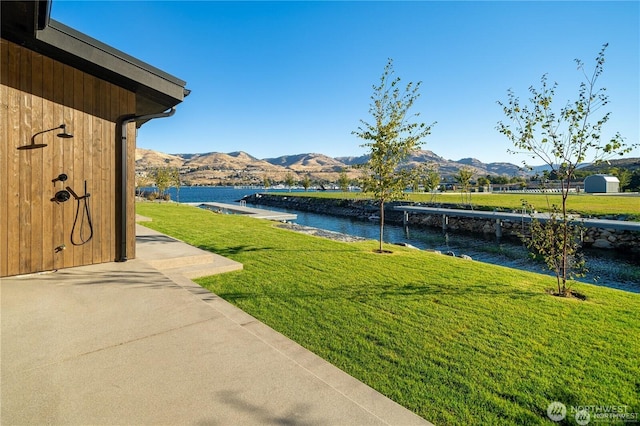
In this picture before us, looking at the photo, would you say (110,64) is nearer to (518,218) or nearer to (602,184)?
(518,218)

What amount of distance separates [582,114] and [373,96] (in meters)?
4.94

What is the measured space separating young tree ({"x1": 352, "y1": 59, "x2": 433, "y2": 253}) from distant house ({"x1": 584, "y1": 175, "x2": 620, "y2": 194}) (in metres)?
50.4

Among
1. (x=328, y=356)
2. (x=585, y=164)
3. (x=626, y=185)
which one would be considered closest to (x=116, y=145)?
(x=328, y=356)

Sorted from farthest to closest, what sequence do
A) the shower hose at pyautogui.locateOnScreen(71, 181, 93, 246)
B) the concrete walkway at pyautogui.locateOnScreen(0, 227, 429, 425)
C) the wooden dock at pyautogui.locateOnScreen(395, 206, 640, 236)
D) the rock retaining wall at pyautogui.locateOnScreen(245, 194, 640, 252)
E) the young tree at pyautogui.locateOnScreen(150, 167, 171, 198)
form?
the young tree at pyautogui.locateOnScreen(150, 167, 171, 198) → the rock retaining wall at pyautogui.locateOnScreen(245, 194, 640, 252) → the wooden dock at pyautogui.locateOnScreen(395, 206, 640, 236) → the shower hose at pyautogui.locateOnScreen(71, 181, 93, 246) → the concrete walkway at pyautogui.locateOnScreen(0, 227, 429, 425)

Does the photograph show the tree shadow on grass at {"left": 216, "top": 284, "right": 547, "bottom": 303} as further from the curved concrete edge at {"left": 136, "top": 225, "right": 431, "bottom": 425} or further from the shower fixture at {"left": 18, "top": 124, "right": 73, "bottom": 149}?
the shower fixture at {"left": 18, "top": 124, "right": 73, "bottom": 149}

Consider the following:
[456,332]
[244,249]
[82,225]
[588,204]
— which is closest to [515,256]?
[244,249]

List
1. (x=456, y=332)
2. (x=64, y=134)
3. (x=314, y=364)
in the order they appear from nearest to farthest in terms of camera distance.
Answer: (x=314, y=364) → (x=456, y=332) → (x=64, y=134)

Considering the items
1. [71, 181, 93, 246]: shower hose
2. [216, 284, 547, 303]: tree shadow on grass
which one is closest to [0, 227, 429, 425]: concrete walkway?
[216, 284, 547, 303]: tree shadow on grass

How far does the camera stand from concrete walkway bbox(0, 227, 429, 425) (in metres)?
2.05

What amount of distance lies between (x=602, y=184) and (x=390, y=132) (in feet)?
168

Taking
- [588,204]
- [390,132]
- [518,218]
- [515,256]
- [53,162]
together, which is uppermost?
[390,132]

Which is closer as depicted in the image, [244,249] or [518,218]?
[244,249]

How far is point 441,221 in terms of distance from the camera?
25.9 metres

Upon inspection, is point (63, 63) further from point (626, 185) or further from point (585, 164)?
point (626, 185)
